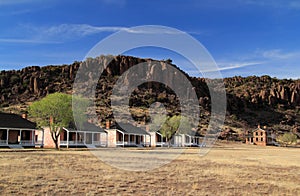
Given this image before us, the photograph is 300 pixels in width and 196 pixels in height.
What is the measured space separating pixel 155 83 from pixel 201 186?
124m

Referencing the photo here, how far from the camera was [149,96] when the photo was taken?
123 m

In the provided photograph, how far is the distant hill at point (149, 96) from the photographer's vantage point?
11594cm

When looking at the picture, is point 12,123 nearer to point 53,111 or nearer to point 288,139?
point 53,111

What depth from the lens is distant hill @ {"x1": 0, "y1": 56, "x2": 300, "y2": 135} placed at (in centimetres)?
11594

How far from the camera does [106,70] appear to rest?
14738 cm

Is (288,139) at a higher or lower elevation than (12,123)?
lower

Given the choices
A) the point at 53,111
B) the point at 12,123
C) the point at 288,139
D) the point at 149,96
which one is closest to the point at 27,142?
the point at 12,123

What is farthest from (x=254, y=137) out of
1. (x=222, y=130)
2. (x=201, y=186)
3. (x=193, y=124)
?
(x=201, y=186)

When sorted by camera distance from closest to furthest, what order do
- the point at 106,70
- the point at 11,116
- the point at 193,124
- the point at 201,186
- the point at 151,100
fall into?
the point at 201,186 < the point at 11,116 < the point at 193,124 < the point at 151,100 < the point at 106,70

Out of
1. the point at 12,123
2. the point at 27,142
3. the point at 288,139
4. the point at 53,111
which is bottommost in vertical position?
the point at 288,139

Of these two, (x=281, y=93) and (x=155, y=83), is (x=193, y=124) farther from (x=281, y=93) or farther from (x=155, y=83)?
(x=281, y=93)

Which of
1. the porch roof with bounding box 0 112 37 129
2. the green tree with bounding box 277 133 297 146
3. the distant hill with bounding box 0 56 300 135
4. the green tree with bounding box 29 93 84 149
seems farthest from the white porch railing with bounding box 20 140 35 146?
the green tree with bounding box 277 133 297 146

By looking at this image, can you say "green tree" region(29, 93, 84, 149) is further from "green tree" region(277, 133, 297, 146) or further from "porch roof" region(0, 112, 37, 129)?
"green tree" region(277, 133, 297, 146)

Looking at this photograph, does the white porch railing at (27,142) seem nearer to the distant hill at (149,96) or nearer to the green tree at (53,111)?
the green tree at (53,111)
